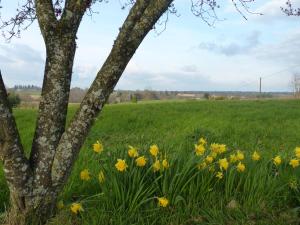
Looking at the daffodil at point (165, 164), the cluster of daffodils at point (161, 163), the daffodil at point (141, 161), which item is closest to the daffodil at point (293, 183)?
the cluster of daffodils at point (161, 163)

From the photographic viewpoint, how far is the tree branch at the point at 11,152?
3.83 metres

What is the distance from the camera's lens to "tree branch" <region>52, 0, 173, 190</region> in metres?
3.93

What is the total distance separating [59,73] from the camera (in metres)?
4.05

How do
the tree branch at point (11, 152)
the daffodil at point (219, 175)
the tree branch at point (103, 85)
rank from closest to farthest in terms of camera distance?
1. the tree branch at point (11, 152)
2. the tree branch at point (103, 85)
3. the daffodil at point (219, 175)

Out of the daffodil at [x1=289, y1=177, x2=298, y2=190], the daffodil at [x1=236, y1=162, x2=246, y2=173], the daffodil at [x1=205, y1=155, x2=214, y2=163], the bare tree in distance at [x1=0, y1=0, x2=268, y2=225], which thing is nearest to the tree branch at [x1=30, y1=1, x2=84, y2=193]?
the bare tree in distance at [x1=0, y1=0, x2=268, y2=225]

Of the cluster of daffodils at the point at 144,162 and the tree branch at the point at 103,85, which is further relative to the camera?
the cluster of daffodils at the point at 144,162

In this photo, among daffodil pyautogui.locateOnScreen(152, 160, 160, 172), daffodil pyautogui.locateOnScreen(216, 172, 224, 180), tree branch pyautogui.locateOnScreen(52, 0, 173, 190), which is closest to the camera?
tree branch pyautogui.locateOnScreen(52, 0, 173, 190)

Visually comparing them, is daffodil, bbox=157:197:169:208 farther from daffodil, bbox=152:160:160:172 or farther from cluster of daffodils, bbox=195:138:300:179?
cluster of daffodils, bbox=195:138:300:179

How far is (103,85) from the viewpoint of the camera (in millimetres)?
3930

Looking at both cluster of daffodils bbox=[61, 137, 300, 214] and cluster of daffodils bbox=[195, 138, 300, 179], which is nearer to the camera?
cluster of daffodils bbox=[61, 137, 300, 214]

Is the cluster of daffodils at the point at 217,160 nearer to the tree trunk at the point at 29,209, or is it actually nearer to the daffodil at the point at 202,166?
the daffodil at the point at 202,166

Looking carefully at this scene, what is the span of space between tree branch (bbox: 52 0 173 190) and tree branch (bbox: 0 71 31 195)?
9.9 inches

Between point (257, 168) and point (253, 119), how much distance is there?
893cm

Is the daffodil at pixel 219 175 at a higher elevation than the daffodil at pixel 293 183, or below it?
higher
